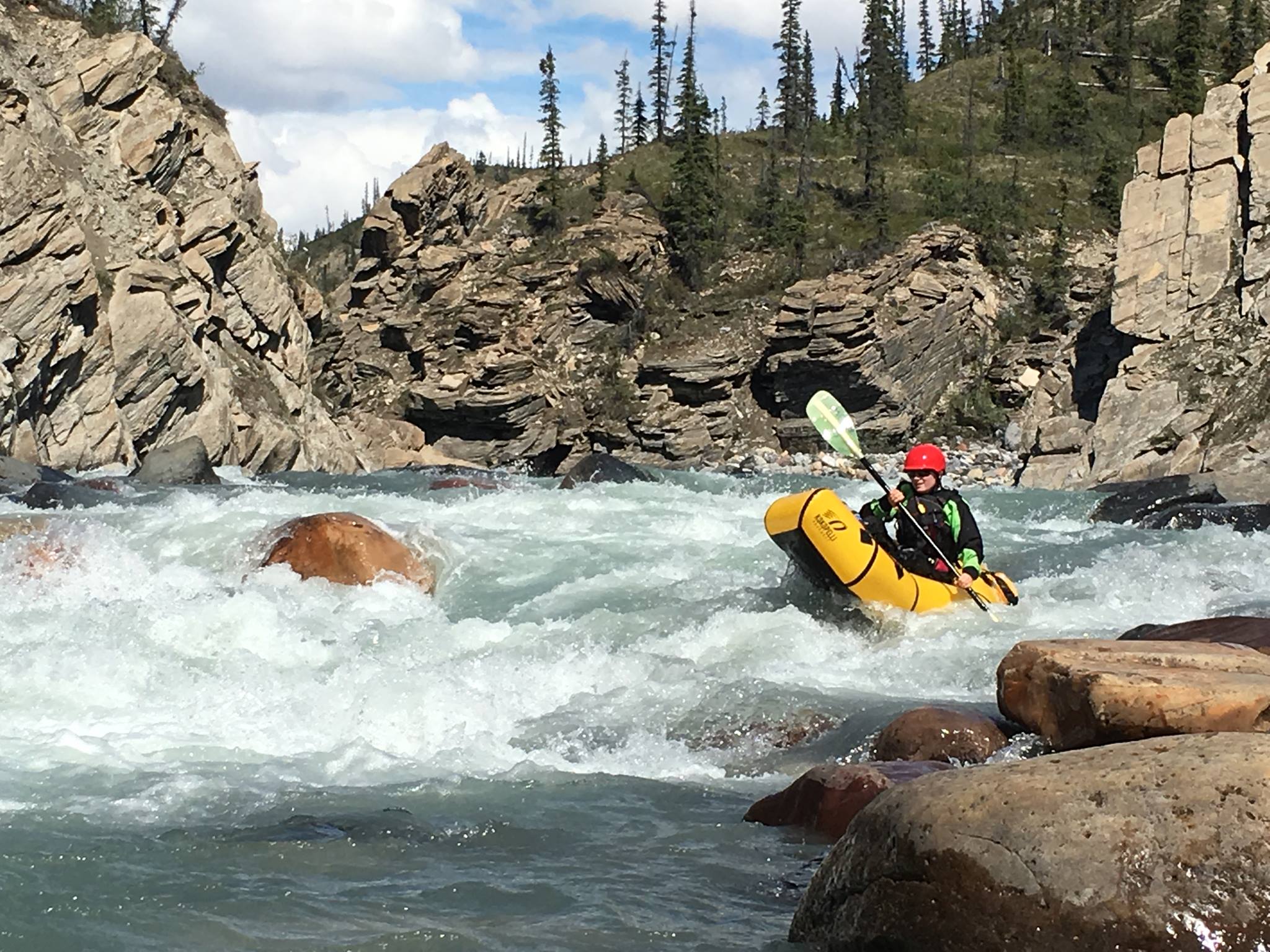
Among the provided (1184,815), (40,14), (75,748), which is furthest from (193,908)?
(40,14)

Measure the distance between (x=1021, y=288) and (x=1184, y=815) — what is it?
129 ft

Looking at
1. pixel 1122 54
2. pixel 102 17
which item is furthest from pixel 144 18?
pixel 1122 54

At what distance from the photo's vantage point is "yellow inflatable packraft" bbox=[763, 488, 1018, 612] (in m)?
8.15

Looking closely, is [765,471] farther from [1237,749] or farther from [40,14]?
[1237,749]

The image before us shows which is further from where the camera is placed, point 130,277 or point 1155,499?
point 130,277

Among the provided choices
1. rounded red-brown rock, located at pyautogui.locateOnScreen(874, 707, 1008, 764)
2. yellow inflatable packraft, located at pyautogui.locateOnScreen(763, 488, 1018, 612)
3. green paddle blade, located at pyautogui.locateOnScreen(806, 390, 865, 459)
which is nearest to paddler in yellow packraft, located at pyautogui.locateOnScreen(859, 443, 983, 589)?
yellow inflatable packraft, located at pyautogui.locateOnScreen(763, 488, 1018, 612)

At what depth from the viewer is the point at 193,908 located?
12.1 ft

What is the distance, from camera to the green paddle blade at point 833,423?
10398 mm

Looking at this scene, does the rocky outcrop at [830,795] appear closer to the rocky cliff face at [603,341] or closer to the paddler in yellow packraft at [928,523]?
the paddler in yellow packraft at [928,523]

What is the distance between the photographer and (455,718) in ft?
20.5

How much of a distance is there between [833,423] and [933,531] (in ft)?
7.35

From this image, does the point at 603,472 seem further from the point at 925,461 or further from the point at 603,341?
the point at 603,341

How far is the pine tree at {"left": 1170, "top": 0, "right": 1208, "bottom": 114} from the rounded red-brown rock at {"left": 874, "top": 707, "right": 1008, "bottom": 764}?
40.7 m

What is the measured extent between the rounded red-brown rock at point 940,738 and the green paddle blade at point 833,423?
200 inches
